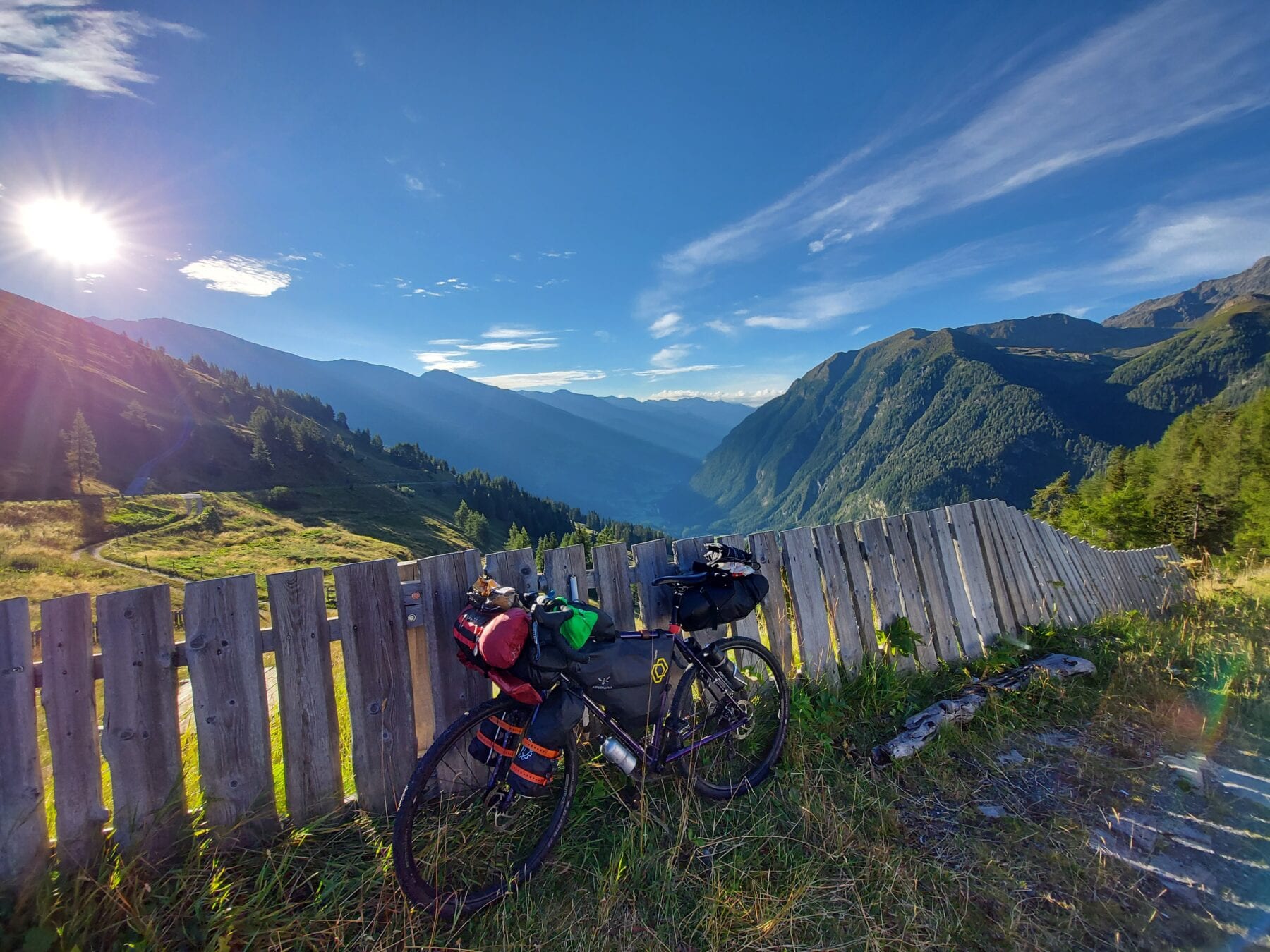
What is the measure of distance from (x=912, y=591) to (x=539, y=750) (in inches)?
173

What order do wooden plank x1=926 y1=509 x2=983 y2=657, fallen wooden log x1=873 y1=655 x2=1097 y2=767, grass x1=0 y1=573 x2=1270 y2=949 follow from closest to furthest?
grass x1=0 y1=573 x2=1270 y2=949 < fallen wooden log x1=873 y1=655 x2=1097 y2=767 < wooden plank x1=926 y1=509 x2=983 y2=657

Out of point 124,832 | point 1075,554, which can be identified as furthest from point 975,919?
point 1075,554

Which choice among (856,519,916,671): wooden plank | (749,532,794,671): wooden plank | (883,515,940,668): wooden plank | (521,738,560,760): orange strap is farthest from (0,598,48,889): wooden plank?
Answer: (883,515,940,668): wooden plank

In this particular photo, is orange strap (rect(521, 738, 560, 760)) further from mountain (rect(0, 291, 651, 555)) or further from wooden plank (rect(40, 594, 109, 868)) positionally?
mountain (rect(0, 291, 651, 555))

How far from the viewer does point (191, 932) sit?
95.7 inches

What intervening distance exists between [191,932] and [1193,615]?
10632 mm

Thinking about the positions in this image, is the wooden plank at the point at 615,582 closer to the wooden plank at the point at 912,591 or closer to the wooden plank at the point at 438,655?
the wooden plank at the point at 438,655

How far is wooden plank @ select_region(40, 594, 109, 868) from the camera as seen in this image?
2.70 metres

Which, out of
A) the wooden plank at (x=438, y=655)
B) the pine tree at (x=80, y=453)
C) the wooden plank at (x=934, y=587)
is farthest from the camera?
the pine tree at (x=80, y=453)

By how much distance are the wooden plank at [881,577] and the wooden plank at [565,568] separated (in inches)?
118

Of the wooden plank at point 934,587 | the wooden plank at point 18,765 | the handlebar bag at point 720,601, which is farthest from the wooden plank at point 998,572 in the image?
the wooden plank at point 18,765

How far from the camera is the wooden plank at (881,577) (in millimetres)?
5246

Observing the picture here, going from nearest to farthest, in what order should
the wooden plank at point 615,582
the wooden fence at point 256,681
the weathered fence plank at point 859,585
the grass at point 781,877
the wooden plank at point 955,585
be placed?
the grass at point 781,877, the wooden fence at point 256,681, the wooden plank at point 615,582, the weathered fence plank at point 859,585, the wooden plank at point 955,585

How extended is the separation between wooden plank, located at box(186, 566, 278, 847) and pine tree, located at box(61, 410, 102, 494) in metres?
119
